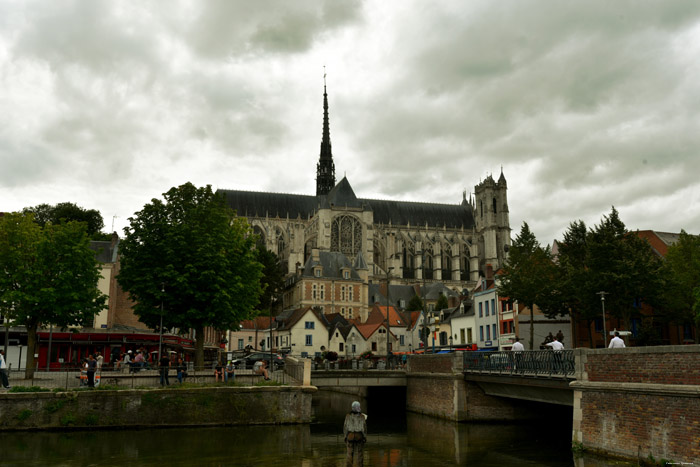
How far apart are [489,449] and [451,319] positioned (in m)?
39.9

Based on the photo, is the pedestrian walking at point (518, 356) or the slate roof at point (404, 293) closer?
the pedestrian walking at point (518, 356)

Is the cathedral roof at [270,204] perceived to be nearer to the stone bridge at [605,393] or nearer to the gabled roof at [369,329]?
the gabled roof at [369,329]

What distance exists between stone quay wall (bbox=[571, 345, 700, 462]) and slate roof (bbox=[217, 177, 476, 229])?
94978 mm

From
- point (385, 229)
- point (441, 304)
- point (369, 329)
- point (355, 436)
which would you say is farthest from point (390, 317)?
point (385, 229)

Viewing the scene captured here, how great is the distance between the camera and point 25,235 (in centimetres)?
3562

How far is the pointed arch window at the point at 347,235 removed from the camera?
113188 mm

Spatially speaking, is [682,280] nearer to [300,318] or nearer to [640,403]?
[640,403]

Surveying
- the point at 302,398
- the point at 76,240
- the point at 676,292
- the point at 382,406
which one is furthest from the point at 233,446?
the point at 676,292

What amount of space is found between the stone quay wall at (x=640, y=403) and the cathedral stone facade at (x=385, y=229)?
260ft

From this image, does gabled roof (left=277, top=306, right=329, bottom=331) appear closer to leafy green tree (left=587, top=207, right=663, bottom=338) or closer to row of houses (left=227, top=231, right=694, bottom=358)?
row of houses (left=227, top=231, right=694, bottom=358)

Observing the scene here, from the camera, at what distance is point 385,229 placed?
417 feet

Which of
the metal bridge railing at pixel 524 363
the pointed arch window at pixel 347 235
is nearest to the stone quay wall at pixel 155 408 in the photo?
the metal bridge railing at pixel 524 363

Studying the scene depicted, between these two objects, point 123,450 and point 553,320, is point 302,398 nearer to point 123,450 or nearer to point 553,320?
point 123,450

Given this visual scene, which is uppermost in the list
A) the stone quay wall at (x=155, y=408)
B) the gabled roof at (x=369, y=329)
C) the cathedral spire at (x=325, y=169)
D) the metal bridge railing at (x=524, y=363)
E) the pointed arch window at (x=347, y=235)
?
the cathedral spire at (x=325, y=169)
